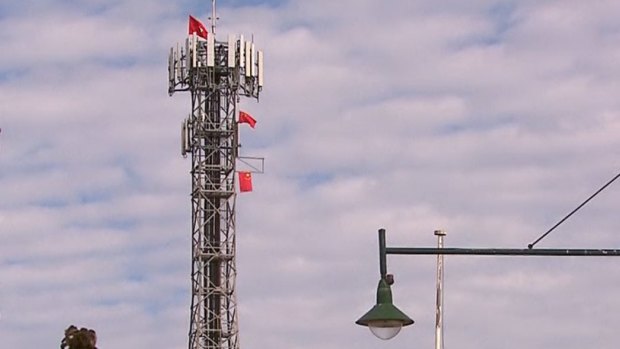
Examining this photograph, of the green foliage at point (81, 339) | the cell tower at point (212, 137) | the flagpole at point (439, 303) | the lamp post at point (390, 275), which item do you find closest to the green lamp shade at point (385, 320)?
the lamp post at point (390, 275)

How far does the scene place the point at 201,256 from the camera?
10719 cm

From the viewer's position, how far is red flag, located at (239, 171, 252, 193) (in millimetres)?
108312

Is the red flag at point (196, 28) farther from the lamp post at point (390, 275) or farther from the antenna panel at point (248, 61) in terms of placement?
the lamp post at point (390, 275)

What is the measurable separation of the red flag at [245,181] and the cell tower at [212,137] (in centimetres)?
50

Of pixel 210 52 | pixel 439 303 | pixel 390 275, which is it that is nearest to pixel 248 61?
pixel 210 52

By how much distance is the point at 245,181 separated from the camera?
10862 cm

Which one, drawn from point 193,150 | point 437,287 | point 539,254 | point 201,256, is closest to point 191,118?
point 193,150

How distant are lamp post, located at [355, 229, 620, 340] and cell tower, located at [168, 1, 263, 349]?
84.6 metres

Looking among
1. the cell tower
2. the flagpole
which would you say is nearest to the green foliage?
the flagpole

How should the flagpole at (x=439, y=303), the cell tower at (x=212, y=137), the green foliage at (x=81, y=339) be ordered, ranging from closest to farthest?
1. the green foliage at (x=81, y=339)
2. the flagpole at (x=439, y=303)
3. the cell tower at (x=212, y=137)

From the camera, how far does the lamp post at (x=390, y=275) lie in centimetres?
2195

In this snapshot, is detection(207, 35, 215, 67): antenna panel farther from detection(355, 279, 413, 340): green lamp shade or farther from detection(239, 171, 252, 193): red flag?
detection(355, 279, 413, 340): green lamp shade

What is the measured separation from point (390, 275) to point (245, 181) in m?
86.1

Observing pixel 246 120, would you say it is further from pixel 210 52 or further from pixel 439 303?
pixel 439 303
